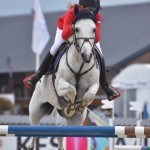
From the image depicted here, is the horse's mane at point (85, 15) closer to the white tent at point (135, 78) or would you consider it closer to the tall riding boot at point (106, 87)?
the tall riding boot at point (106, 87)

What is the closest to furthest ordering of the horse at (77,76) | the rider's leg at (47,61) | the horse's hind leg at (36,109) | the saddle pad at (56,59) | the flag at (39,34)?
the horse at (77,76) < the saddle pad at (56,59) < the rider's leg at (47,61) < the horse's hind leg at (36,109) < the flag at (39,34)

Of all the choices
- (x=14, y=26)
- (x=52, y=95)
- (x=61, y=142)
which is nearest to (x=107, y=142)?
→ (x=61, y=142)

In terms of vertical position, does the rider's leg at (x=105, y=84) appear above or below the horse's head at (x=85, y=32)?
below

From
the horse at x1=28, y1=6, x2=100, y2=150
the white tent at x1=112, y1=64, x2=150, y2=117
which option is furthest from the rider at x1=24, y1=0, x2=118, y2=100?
the white tent at x1=112, y1=64, x2=150, y2=117

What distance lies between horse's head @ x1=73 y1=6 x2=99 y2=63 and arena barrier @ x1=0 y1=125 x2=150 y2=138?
4.66 ft

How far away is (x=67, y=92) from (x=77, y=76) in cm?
27

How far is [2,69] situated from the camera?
4703 centimetres

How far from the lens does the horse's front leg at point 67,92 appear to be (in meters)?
8.70

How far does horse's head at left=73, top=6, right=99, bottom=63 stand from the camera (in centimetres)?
825

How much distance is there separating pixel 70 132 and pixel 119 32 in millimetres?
39959

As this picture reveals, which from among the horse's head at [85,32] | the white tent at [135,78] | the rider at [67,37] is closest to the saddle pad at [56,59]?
the rider at [67,37]

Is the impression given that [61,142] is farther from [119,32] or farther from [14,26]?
[14,26]

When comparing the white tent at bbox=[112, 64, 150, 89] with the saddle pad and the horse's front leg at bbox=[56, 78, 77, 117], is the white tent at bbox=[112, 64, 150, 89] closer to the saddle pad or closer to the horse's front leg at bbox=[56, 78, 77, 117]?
the saddle pad

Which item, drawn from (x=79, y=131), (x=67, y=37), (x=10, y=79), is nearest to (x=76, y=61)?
(x=67, y=37)
